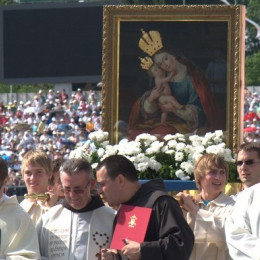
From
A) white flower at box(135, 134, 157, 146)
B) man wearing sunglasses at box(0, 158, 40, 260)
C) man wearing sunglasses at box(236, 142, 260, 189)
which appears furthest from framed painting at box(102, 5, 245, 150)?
man wearing sunglasses at box(0, 158, 40, 260)

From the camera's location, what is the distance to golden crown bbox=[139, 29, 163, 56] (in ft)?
43.0

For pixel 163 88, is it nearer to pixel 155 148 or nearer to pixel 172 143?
pixel 172 143

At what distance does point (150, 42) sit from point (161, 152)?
191cm

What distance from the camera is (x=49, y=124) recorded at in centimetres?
3478

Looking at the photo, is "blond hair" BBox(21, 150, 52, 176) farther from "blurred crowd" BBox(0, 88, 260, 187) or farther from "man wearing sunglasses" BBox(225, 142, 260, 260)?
"blurred crowd" BBox(0, 88, 260, 187)

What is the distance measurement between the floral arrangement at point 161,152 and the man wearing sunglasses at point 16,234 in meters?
4.29

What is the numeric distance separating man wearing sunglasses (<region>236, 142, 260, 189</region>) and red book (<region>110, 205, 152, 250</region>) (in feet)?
5.23

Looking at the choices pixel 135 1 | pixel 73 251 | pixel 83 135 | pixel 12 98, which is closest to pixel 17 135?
pixel 83 135

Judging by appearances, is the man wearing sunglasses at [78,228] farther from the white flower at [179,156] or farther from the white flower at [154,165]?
the white flower at [179,156]

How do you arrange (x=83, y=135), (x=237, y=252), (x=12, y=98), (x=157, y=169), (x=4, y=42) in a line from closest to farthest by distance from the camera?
(x=237, y=252), (x=157, y=169), (x=83, y=135), (x=4, y=42), (x=12, y=98)

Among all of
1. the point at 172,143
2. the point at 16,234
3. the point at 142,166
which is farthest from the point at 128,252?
the point at 172,143

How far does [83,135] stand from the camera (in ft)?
105

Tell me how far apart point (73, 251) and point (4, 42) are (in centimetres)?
3399

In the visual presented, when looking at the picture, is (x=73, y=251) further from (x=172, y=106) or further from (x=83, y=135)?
(x=83, y=135)
